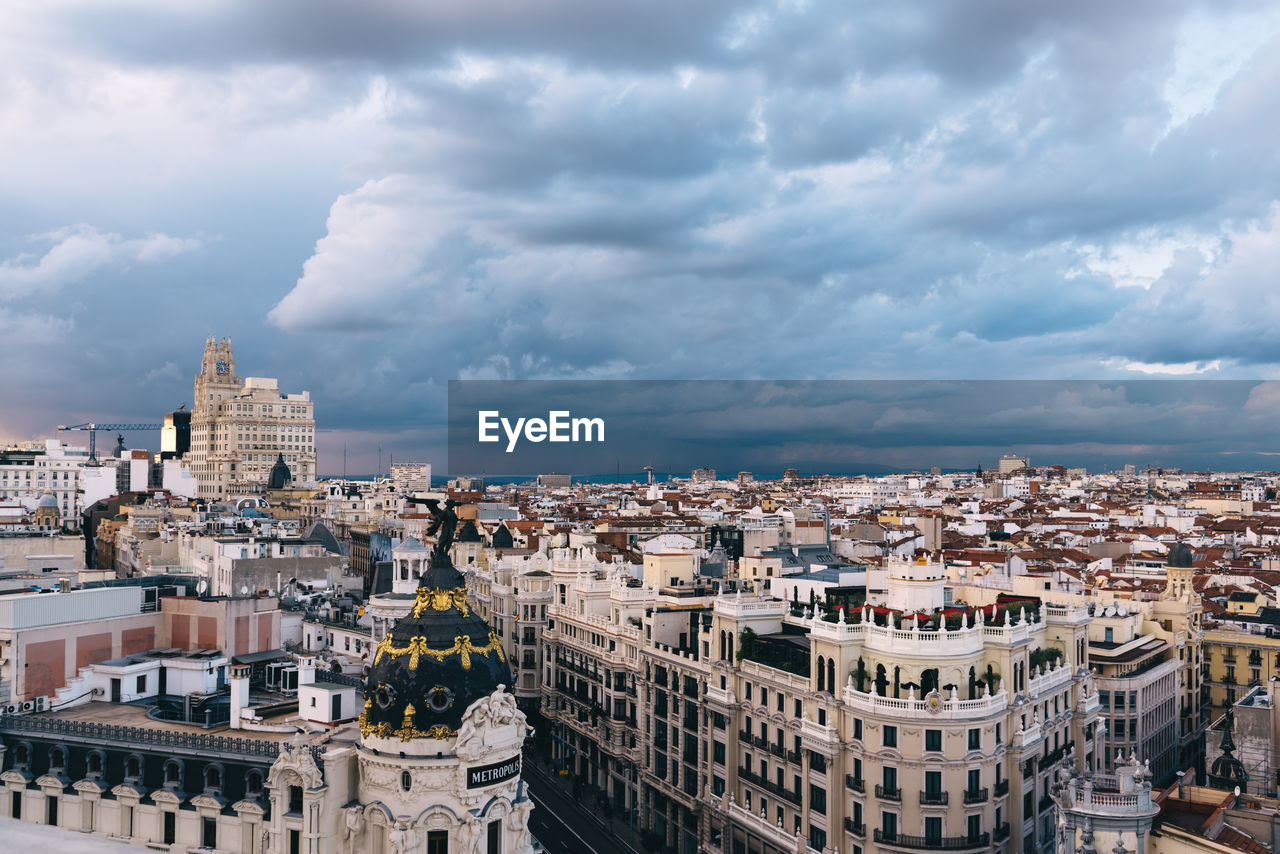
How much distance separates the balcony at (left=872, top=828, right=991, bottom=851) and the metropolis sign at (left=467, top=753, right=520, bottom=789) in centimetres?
2302

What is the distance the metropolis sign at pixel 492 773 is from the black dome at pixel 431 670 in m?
1.66

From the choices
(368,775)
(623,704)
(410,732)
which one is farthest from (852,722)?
(623,704)

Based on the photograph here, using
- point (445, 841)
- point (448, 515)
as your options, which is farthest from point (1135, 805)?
point (448, 515)

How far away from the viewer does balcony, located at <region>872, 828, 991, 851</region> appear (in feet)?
175

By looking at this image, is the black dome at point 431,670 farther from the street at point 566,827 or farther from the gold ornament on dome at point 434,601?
the street at point 566,827

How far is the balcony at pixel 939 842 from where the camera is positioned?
53.4 metres

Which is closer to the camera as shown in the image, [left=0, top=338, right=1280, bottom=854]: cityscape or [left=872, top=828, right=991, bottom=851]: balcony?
[left=0, top=338, right=1280, bottom=854]: cityscape

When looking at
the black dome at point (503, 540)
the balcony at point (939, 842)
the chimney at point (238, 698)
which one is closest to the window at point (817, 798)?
the balcony at point (939, 842)

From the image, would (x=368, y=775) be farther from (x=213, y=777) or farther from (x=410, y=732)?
(x=213, y=777)

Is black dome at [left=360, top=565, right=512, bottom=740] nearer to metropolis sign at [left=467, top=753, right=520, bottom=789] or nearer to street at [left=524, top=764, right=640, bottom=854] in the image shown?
metropolis sign at [left=467, top=753, right=520, bottom=789]

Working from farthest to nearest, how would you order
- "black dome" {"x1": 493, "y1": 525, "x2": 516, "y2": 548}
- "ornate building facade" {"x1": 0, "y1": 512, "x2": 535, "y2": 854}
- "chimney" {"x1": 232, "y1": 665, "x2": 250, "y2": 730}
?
"black dome" {"x1": 493, "y1": 525, "x2": 516, "y2": 548} < "chimney" {"x1": 232, "y1": 665, "x2": 250, "y2": 730} < "ornate building facade" {"x1": 0, "y1": 512, "x2": 535, "y2": 854}

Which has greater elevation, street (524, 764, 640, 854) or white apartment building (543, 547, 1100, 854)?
white apartment building (543, 547, 1100, 854)

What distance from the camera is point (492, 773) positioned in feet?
130

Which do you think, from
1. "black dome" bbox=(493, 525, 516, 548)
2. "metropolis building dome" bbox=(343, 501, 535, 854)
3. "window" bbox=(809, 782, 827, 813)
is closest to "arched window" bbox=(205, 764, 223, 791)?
"metropolis building dome" bbox=(343, 501, 535, 854)
